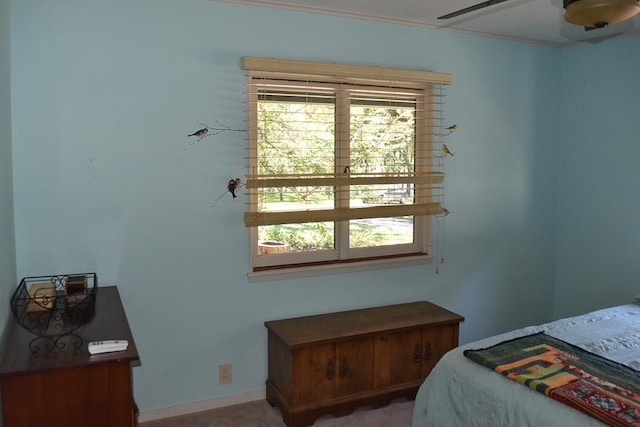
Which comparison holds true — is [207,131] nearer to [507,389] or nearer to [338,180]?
[338,180]

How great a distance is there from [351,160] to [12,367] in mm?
2258

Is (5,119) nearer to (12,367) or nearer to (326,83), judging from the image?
(12,367)

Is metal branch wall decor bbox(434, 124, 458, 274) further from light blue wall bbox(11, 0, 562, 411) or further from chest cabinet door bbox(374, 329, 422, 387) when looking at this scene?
chest cabinet door bbox(374, 329, 422, 387)

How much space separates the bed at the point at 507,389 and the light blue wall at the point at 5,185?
1824 millimetres

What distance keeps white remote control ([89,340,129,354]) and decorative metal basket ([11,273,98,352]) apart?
11cm

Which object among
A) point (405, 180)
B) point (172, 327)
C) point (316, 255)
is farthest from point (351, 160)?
point (172, 327)

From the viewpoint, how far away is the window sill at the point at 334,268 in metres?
3.20

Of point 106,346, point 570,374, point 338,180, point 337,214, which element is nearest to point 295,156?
point 338,180

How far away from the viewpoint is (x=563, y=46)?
4137 millimetres

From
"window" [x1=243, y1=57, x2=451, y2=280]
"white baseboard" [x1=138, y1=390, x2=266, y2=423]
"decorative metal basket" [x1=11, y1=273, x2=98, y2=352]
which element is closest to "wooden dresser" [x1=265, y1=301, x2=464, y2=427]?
"white baseboard" [x1=138, y1=390, x2=266, y2=423]

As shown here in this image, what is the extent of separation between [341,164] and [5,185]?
186 cm

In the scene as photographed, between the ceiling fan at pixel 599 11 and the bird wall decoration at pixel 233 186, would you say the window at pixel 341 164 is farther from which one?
the ceiling fan at pixel 599 11

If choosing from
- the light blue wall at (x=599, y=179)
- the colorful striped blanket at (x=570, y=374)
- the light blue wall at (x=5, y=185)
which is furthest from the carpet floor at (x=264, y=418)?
the light blue wall at (x=599, y=179)

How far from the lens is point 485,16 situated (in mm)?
3334
